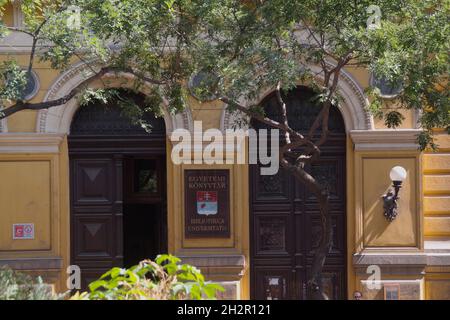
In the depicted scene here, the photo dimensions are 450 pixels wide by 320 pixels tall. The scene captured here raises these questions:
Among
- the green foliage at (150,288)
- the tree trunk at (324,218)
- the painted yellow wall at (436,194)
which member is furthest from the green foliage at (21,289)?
the painted yellow wall at (436,194)

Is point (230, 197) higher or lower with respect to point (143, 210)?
higher

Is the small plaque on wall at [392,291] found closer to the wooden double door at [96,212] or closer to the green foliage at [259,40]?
the green foliage at [259,40]

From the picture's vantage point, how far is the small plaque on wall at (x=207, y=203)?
14.9 meters

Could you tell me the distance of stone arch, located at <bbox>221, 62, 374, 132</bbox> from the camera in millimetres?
14812

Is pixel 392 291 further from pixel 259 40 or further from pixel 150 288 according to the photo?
pixel 150 288

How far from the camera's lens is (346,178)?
15172 mm

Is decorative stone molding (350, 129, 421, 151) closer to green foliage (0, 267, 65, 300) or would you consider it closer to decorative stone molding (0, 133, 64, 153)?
decorative stone molding (0, 133, 64, 153)

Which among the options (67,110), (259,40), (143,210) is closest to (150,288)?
(259,40)

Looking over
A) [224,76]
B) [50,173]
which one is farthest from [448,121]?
[50,173]

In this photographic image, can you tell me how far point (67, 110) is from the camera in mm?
14945

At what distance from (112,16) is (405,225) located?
6615mm

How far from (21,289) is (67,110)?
24.7 feet

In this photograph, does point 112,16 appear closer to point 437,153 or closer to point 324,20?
Result: point 324,20

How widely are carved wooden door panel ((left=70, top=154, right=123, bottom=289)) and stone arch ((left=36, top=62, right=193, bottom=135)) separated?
2.36 feet
